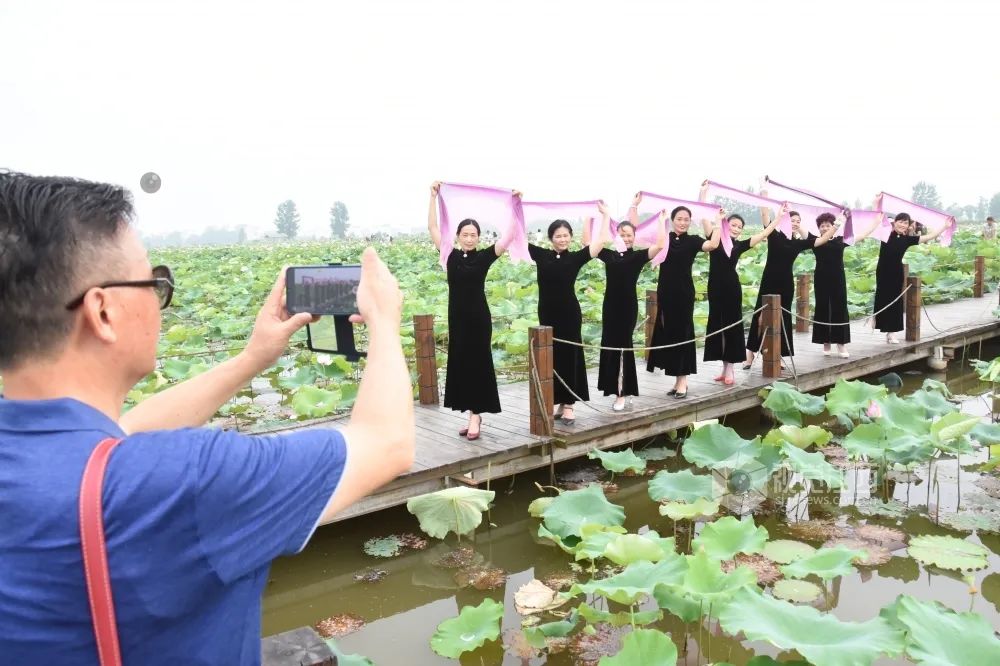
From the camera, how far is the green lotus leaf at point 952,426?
434 cm

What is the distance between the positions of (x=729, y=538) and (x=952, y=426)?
6.76 feet

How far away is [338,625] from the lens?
3.55 metres

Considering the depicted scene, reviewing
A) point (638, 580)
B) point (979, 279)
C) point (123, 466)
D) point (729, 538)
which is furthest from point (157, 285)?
point (979, 279)

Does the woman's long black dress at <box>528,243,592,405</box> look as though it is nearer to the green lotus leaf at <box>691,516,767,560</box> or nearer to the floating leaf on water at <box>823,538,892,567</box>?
the floating leaf on water at <box>823,538,892,567</box>

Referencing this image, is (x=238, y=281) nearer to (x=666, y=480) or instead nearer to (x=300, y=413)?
(x=300, y=413)

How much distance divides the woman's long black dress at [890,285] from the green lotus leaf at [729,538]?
225 inches

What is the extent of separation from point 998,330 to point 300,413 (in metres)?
8.62

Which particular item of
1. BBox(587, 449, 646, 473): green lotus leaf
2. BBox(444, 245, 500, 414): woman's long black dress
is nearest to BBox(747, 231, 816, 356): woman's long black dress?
BBox(587, 449, 646, 473): green lotus leaf

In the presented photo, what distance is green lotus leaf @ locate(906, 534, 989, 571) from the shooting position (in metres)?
3.76

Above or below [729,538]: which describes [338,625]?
below

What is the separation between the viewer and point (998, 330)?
9500 mm

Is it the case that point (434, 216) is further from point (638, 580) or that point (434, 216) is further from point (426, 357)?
point (638, 580)

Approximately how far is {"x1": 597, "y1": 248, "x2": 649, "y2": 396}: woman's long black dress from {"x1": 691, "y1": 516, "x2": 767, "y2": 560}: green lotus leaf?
2.38 meters

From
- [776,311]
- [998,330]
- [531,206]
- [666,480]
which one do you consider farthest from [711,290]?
[998,330]
